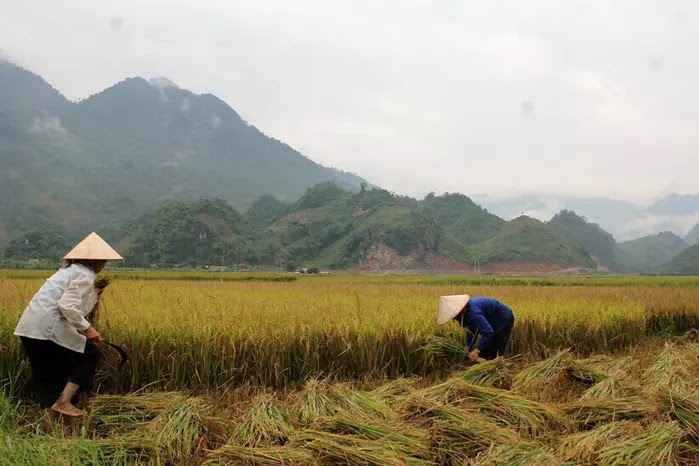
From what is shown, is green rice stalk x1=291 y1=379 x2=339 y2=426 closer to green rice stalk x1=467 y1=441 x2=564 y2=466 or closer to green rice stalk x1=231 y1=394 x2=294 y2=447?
green rice stalk x1=231 y1=394 x2=294 y2=447

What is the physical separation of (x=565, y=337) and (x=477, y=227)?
10197cm

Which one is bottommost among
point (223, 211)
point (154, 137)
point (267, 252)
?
point (267, 252)

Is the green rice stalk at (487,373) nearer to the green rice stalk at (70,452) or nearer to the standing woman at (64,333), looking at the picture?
the green rice stalk at (70,452)

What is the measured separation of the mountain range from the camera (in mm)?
72062

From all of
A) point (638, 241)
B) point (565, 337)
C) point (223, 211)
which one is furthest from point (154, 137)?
point (565, 337)

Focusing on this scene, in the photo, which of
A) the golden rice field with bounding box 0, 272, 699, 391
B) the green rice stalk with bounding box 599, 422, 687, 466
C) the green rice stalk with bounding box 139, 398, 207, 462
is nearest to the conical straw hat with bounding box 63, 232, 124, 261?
the golden rice field with bounding box 0, 272, 699, 391

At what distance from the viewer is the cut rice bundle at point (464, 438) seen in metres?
3.04

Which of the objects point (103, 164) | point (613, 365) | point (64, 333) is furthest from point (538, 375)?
point (103, 164)

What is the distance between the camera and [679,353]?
19.2ft

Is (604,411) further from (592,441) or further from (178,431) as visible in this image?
(178,431)

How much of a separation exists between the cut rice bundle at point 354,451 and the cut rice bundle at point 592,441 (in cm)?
91

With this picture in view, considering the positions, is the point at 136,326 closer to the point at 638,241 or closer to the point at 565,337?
the point at 565,337

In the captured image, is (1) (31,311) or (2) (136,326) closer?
(1) (31,311)

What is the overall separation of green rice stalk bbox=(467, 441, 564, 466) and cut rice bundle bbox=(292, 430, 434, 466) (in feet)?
1.13
